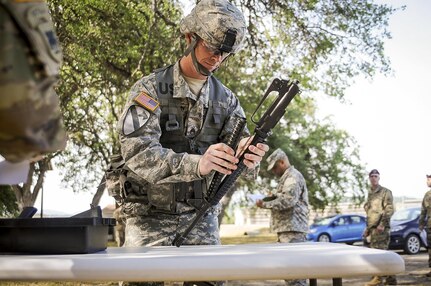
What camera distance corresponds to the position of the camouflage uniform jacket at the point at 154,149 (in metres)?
3.24

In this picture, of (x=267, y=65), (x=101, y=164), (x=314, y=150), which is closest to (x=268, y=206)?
(x=267, y=65)

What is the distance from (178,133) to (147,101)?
285 mm

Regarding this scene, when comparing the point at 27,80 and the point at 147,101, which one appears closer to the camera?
the point at 27,80

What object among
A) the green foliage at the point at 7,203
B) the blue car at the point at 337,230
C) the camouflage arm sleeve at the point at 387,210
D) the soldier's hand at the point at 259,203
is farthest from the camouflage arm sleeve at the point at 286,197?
the blue car at the point at 337,230

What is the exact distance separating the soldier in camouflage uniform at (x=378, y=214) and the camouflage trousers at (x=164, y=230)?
8829mm

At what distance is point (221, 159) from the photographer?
10.00 ft

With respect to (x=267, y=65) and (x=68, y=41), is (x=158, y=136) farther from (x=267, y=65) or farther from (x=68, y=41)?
(x=267, y=65)

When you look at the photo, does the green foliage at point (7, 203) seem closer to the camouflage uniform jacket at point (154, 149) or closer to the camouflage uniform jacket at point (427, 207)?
the camouflage uniform jacket at point (427, 207)

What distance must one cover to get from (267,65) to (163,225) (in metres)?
11.7

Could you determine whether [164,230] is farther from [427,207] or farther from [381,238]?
[427,207]

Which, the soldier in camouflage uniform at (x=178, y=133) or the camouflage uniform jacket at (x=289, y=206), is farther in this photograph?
the camouflage uniform jacket at (x=289, y=206)

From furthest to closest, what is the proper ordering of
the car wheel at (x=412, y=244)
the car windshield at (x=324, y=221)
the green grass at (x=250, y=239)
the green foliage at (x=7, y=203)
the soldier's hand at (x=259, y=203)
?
the green grass at (x=250, y=239)
the car windshield at (x=324, y=221)
the green foliage at (x=7, y=203)
the car wheel at (x=412, y=244)
the soldier's hand at (x=259, y=203)

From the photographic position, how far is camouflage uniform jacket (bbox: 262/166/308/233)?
901 centimetres

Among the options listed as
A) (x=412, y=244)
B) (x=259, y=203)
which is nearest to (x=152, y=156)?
(x=259, y=203)
